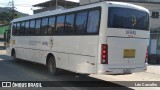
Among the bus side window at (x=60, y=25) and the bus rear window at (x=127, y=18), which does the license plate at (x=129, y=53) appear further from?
the bus side window at (x=60, y=25)

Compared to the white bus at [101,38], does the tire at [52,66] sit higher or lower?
lower

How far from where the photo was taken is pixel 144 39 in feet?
41.2

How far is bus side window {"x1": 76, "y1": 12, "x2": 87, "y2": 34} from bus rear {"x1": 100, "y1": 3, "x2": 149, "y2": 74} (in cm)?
139

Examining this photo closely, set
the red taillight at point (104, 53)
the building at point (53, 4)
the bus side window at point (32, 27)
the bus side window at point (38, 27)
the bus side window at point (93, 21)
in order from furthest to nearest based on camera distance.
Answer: the building at point (53, 4) < the bus side window at point (32, 27) < the bus side window at point (38, 27) < the bus side window at point (93, 21) < the red taillight at point (104, 53)

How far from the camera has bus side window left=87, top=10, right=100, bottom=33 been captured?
11800 millimetres

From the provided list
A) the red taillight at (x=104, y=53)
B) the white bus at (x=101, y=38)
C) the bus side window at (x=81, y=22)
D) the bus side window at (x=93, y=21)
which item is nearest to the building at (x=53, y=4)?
the white bus at (x=101, y=38)

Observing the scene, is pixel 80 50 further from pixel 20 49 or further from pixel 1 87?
pixel 20 49

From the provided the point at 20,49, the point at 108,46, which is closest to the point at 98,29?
the point at 108,46

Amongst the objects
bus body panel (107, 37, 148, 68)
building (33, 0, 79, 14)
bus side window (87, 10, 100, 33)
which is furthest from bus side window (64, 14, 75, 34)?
building (33, 0, 79, 14)

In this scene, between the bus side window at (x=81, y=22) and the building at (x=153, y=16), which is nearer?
the bus side window at (x=81, y=22)

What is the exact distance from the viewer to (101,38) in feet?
37.5

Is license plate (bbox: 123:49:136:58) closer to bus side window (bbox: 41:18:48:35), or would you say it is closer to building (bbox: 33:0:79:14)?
bus side window (bbox: 41:18:48:35)

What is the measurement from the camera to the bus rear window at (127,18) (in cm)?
1161

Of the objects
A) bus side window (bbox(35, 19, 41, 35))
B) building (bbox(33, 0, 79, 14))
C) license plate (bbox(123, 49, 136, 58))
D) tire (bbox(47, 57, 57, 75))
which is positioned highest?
building (bbox(33, 0, 79, 14))
